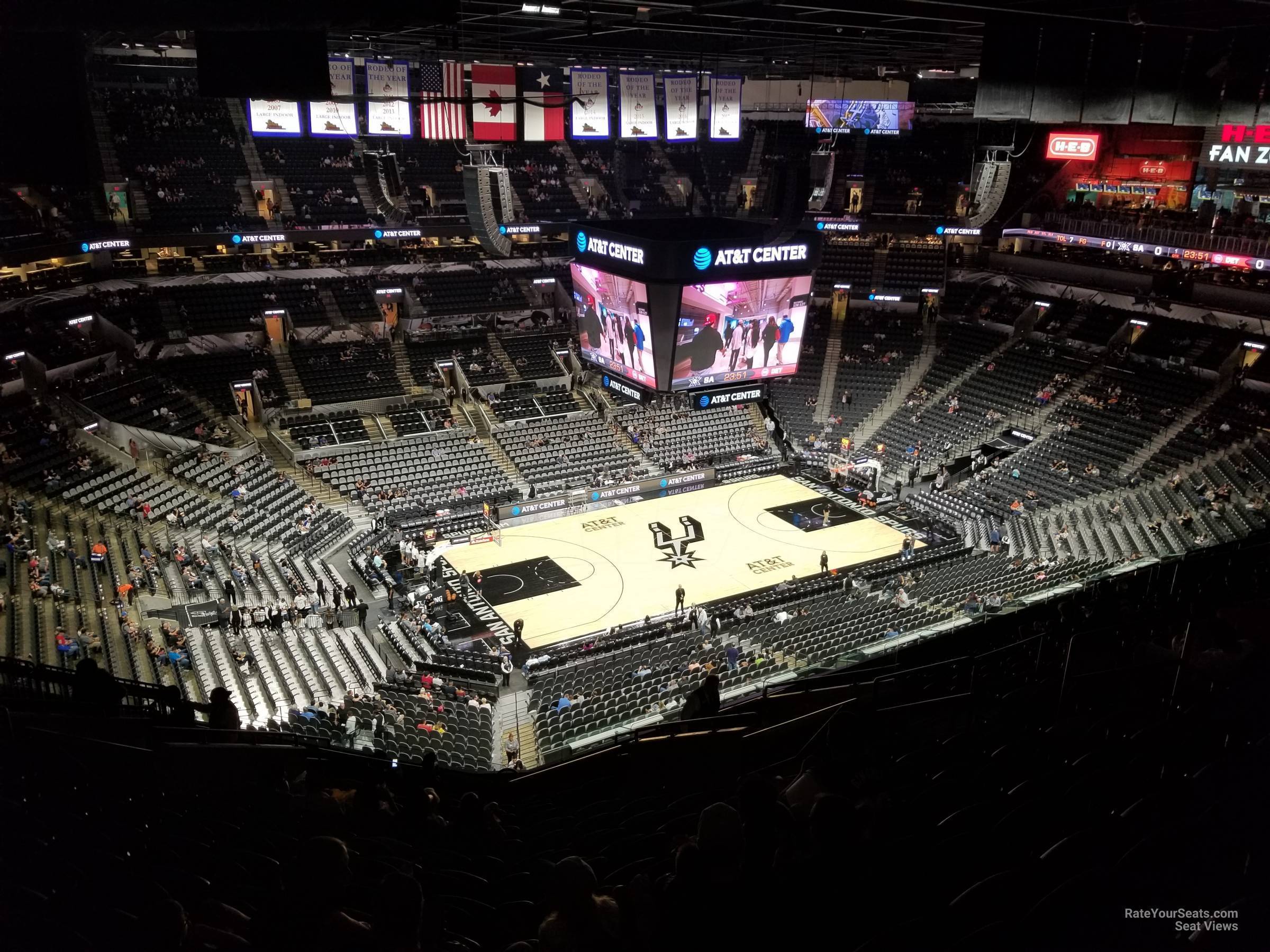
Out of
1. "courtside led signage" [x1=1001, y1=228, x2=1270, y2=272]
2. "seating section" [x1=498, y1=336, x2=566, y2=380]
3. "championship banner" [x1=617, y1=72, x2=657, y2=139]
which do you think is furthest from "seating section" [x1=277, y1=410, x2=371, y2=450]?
"courtside led signage" [x1=1001, y1=228, x2=1270, y2=272]

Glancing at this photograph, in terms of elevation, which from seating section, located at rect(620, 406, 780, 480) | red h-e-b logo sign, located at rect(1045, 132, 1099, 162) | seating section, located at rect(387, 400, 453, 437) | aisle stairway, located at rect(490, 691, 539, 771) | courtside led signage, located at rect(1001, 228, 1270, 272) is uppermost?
red h-e-b logo sign, located at rect(1045, 132, 1099, 162)

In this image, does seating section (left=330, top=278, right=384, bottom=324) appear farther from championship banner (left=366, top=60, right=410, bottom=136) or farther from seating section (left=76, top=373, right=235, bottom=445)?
championship banner (left=366, top=60, right=410, bottom=136)

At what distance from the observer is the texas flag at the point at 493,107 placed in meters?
22.6

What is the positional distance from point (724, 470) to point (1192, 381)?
60.3ft

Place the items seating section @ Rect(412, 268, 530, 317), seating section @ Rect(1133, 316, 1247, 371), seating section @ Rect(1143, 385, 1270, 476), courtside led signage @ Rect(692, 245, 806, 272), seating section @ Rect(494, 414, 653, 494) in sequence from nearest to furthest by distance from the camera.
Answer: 1. courtside led signage @ Rect(692, 245, 806, 272)
2. seating section @ Rect(1143, 385, 1270, 476)
3. seating section @ Rect(1133, 316, 1247, 371)
4. seating section @ Rect(494, 414, 653, 494)
5. seating section @ Rect(412, 268, 530, 317)

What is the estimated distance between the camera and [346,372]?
127 feet

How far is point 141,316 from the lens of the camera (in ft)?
120

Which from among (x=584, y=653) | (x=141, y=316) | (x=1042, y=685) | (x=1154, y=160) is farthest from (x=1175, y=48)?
(x=141, y=316)

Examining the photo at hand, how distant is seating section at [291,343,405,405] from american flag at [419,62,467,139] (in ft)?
49.6

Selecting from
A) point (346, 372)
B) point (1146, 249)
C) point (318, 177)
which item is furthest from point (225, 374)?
point (1146, 249)

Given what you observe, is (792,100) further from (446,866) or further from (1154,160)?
(446,866)

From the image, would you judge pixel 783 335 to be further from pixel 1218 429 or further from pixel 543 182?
pixel 543 182

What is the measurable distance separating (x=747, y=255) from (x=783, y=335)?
3.08 metres

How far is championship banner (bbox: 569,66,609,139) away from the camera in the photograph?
24438mm
